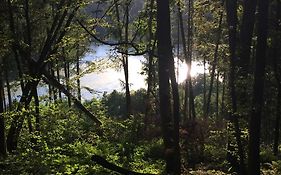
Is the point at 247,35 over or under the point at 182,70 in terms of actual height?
under

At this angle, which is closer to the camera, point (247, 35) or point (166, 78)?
point (166, 78)

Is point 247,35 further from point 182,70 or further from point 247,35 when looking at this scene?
point 182,70

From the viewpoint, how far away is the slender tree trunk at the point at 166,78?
9.82 metres

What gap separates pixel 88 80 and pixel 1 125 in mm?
53202

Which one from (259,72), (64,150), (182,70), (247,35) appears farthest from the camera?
(182,70)

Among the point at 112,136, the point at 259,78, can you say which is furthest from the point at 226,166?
the point at 259,78

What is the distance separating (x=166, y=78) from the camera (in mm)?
10031

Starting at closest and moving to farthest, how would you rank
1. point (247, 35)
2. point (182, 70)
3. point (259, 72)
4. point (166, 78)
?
point (259, 72) → point (166, 78) → point (247, 35) → point (182, 70)

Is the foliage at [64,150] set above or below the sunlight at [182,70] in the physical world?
below

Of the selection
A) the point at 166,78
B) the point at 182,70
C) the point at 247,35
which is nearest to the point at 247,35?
the point at 247,35

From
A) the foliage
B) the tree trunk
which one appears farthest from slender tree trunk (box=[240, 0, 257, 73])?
the foliage

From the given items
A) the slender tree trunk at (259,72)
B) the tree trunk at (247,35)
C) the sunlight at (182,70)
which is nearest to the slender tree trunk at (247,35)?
the tree trunk at (247,35)

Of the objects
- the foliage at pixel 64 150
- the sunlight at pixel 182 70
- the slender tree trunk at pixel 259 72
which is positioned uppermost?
the sunlight at pixel 182 70

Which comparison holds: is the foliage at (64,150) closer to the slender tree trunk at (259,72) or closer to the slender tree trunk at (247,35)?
the slender tree trunk at (259,72)
